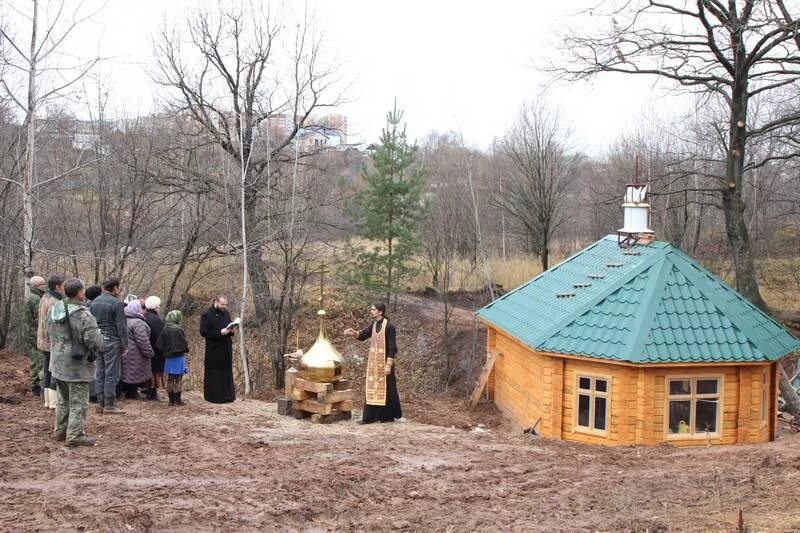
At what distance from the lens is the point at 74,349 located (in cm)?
772

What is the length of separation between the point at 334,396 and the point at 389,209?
47.7 feet

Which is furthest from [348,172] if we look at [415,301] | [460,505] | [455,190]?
[460,505]

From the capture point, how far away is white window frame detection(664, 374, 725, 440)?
1128cm

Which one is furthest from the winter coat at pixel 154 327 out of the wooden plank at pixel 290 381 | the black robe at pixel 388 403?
the black robe at pixel 388 403

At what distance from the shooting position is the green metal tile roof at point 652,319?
11320 mm

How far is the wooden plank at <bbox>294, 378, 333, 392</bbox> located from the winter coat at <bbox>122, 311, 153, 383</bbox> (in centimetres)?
207

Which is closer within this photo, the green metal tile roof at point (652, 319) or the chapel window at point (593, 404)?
the green metal tile roof at point (652, 319)

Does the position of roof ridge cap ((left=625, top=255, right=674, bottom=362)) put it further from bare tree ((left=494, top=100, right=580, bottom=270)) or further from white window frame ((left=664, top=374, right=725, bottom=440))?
bare tree ((left=494, top=100, right=580, bottom=270))

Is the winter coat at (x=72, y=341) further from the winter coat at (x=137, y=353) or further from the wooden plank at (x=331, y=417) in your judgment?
the wooden plank at (x=331, y=417)

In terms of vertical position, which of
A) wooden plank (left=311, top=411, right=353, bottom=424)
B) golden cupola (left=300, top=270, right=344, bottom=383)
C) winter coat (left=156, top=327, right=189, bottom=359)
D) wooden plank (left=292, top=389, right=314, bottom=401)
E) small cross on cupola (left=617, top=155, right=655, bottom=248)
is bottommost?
wooden plank (left=311, top=411, right=353, bottom=424)

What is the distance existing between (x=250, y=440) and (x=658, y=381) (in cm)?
616

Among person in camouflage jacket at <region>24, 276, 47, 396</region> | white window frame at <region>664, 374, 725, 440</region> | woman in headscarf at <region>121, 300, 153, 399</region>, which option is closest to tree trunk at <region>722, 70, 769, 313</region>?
white window frame at <region>664, 374, 725, 440</region>

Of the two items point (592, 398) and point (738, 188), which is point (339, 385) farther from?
point (738, 188)

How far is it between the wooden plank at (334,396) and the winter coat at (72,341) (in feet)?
12.1
